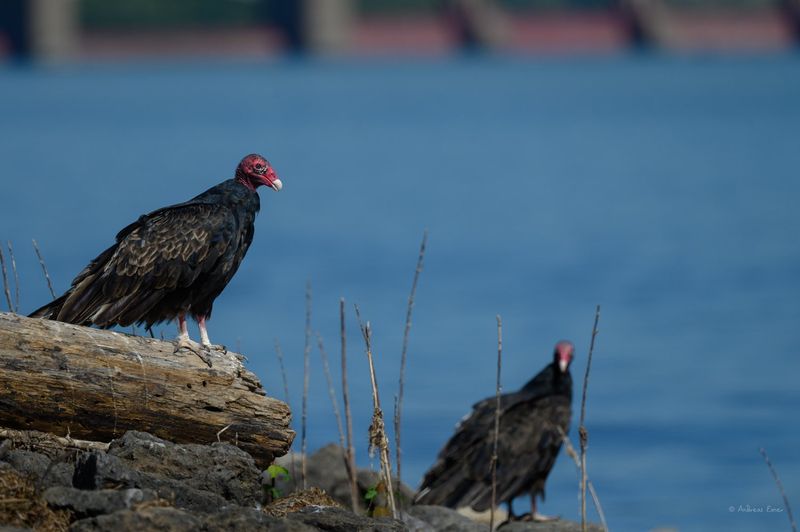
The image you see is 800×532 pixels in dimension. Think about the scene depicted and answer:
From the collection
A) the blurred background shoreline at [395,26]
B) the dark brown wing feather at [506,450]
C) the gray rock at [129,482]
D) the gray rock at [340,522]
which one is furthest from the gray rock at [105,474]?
the blurred background shoreline at [395,26]

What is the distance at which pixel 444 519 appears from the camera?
7.53m

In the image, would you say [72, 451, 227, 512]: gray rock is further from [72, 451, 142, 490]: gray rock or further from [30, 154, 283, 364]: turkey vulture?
[30, 154, 283, 364]: turkey vulture

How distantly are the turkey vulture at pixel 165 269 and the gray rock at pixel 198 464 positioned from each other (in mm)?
892

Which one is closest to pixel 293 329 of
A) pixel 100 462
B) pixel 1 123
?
pixel 100 462

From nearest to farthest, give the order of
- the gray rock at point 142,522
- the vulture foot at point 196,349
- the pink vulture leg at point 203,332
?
1. the gray rock at point 142,522
2. the vulture foot at point 196,349
3. the pink vulture leg at point 203,332

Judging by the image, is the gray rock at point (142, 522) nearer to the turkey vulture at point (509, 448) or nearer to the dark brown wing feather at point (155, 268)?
the dark brown wing feather at point (155, 268)

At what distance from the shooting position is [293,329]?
20.5 m

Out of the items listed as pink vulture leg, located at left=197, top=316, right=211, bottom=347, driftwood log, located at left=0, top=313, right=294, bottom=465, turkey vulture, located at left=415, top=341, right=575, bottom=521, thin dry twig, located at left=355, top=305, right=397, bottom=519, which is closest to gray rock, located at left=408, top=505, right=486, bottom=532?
turkey vulture, located at left=415, top=341, right=575, bottom=521

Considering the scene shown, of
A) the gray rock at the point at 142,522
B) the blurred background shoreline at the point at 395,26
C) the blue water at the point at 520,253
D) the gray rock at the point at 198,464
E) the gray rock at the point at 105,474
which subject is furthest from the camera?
the blurred background shoreline at the point at 395,26

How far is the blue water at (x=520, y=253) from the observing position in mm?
14102

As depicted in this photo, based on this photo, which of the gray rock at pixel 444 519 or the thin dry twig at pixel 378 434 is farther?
the gray rock at pixel 444 519

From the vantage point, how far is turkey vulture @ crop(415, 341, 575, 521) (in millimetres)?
8453

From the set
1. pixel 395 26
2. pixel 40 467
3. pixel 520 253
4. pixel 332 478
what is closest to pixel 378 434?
pixel 40 467

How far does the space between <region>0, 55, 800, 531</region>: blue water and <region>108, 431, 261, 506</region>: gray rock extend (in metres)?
4.18
